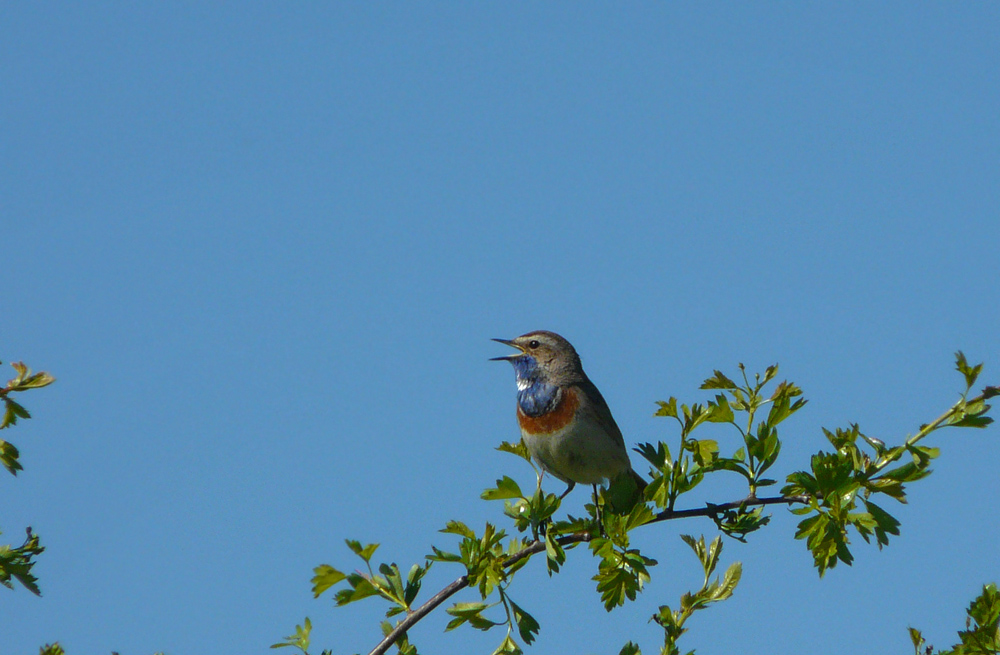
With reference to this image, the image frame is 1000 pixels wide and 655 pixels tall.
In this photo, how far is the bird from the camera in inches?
320

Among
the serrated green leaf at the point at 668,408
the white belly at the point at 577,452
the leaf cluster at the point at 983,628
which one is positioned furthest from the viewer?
the white belly at the point at 577,452

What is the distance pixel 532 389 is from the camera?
8570mm

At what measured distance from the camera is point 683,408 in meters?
5.35

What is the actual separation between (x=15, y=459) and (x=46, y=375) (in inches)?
16.2

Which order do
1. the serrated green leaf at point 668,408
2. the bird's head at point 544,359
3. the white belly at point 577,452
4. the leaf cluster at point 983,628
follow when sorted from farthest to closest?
the bird's head at point 544,359
the white belly at point 577,452
the serrated green leaf at point 668,408
the leaf cluster at point 983,628

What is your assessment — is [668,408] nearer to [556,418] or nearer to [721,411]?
[721,411]

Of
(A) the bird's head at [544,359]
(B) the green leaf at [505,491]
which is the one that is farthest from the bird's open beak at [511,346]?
(B) the green leaf at [505,491]

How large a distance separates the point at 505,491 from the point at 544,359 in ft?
10.7

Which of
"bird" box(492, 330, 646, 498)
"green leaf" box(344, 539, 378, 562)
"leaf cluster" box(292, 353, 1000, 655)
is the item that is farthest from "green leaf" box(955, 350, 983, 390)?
"bird" box(492, 330, 646, 498)

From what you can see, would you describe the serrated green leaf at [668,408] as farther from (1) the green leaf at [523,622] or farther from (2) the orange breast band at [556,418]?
(2) the orange breast band at [556,418]

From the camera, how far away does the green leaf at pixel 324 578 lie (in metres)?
4.64

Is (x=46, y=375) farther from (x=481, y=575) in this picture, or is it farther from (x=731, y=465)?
Answer: (x=731, y=465)

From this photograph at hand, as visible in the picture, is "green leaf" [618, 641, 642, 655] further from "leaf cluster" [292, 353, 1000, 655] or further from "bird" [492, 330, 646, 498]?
"bird" [492, 330, 646, 498]

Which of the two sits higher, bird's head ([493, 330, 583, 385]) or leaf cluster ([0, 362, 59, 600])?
bird's head ([493, 330, 583, 385])
